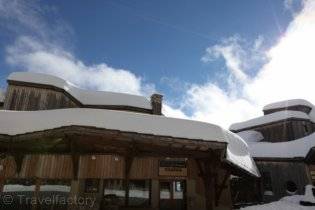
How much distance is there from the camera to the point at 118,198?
13078mm

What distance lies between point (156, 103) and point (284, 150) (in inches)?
417

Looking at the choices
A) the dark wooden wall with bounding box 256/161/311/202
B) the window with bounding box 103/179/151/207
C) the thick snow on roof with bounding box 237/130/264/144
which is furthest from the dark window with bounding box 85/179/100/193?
the thick snow on roof with bounding box 237/130/264/144

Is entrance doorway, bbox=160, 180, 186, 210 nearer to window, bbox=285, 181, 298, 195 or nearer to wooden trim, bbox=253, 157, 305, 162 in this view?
wooden trim, bbox=253, 157, 305, 162

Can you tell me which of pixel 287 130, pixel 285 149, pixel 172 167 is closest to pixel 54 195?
pixel 172 167

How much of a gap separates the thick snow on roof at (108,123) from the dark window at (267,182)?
43.3ft

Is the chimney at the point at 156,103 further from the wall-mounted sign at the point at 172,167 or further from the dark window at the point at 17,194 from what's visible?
the dark window at the point at 17,194

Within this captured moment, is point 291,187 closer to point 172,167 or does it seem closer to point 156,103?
point 156,103

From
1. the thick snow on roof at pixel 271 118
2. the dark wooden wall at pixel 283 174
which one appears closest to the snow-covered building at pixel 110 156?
the dark wooden wall at pixel 283 174

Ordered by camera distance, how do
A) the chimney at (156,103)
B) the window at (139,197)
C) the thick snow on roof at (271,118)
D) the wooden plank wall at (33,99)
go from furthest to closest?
1. the thick snow on roof at (271,118)
2. the chimney at (156,103)
3. the wooden plank wall at (33,99)
4. the window at (139,197)

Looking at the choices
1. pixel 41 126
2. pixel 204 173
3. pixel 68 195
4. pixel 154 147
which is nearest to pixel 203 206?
pixel 204 173

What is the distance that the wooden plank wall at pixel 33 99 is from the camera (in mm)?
20422

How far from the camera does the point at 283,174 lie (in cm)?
2230

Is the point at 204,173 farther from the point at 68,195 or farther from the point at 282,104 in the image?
the point at 282,104

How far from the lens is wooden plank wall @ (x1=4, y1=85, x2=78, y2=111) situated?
20.4 meters
